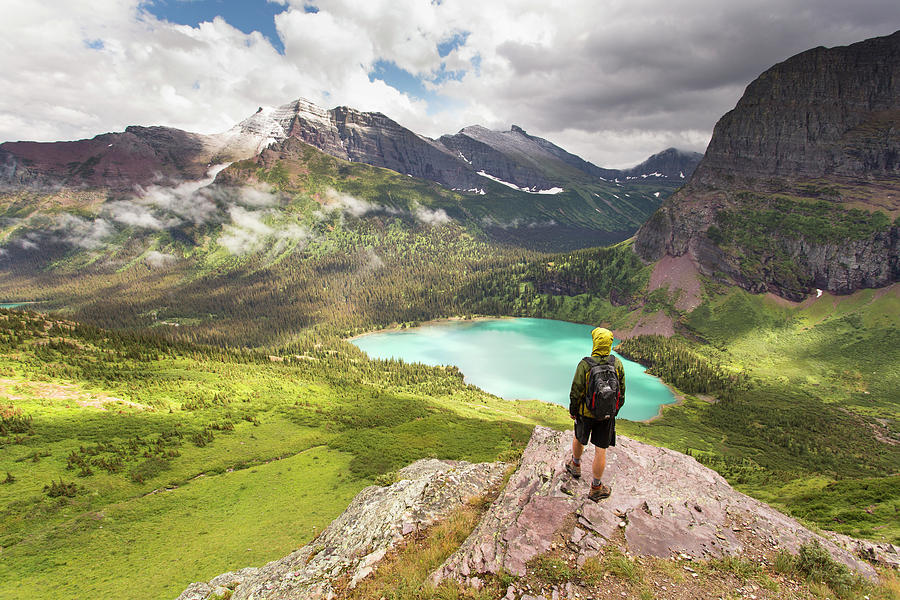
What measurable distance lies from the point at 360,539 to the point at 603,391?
45.3 feet

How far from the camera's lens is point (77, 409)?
5644cm

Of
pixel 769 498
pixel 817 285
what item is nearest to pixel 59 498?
pixel 769 498

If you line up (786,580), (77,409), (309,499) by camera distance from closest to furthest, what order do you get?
(786,580)
(309,499)
(77,409)

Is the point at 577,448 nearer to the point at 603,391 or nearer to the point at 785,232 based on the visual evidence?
the point at 603,391

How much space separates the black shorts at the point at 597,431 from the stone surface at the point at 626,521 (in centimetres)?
241

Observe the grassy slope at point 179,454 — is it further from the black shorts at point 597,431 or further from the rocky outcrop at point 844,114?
the rocky outcrop at point 844,114

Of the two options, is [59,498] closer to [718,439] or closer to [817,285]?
[718,439]

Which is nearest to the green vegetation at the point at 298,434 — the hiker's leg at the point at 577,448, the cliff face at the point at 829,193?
the hiker's leg at the point at 577,448

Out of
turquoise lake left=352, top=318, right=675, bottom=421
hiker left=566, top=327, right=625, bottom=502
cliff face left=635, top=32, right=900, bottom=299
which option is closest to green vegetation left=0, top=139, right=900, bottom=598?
hiker left=566, top=327, right=625, bottom=502

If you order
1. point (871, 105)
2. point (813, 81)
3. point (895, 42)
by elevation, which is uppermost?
point (895, 42)

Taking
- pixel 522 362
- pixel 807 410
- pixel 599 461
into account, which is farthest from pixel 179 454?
pixel 807 410

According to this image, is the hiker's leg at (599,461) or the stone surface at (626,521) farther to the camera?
the hiker's leg at (599,461)

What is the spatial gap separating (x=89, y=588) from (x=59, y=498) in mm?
17182

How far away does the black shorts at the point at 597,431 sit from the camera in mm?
11695
